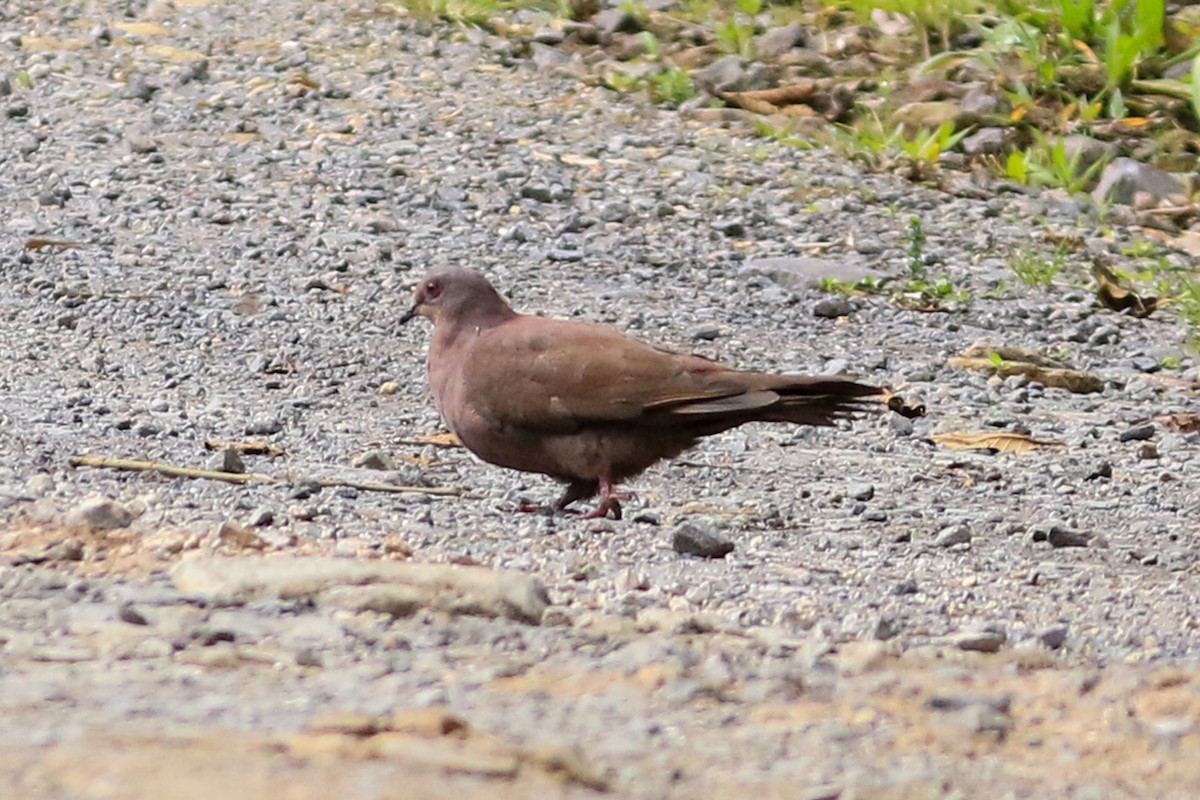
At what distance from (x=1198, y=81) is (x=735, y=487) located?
15.2 feet

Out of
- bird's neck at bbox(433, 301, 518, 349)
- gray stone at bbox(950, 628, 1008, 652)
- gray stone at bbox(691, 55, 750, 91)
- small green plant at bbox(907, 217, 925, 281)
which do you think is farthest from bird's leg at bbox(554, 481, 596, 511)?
gray stone at bbox(691, 55, 750, 91)

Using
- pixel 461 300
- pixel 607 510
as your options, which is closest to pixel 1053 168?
pixel 461 300

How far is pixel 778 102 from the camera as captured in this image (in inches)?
405

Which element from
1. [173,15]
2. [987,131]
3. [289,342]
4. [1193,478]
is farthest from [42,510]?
[173,15]

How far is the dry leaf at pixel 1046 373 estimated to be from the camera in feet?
23.4

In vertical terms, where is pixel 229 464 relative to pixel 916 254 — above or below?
above

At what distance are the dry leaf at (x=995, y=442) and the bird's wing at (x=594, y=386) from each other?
144cm

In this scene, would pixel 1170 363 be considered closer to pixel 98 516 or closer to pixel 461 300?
pixel 461 300

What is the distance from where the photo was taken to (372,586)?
3.79m

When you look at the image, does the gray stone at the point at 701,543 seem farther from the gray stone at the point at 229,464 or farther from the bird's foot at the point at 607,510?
the gray stone at the point at 229,464

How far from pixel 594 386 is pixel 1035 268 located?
12.3 ft

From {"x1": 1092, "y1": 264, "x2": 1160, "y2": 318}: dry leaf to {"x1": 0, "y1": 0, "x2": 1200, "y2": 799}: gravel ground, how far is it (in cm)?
14

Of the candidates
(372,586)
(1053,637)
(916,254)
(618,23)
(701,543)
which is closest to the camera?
(372,586)

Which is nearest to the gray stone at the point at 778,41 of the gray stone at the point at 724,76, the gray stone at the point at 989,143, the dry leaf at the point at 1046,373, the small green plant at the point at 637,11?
the gray stone at the point at 724,76
